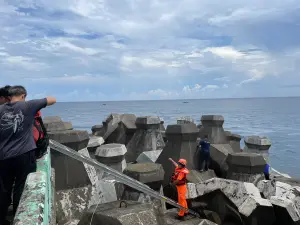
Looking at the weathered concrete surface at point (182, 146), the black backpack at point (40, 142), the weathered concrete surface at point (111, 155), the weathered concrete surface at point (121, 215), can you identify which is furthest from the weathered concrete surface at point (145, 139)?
the black backpack at point (40, 142)

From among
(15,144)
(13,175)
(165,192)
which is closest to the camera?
(15,144)

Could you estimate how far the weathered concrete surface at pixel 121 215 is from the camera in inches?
162

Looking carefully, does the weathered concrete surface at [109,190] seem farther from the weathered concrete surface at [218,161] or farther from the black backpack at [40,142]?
the black backpack at [40,142]

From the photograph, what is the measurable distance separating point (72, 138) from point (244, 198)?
404 cm

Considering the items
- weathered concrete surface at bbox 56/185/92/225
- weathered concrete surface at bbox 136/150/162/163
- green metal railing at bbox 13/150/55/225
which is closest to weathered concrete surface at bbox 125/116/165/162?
weathered concrete surface at bbox 136/150/162/163

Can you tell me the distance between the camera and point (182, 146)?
852 cm

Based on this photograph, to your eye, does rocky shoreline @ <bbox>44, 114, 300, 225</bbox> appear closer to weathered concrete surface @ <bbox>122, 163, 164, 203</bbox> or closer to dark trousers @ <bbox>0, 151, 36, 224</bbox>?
weathered concrete surface @ <bbox>122, 163, 164, 203</bbox>

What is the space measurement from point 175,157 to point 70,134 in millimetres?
3221

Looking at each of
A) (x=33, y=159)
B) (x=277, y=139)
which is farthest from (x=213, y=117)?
(x=277, y=139)

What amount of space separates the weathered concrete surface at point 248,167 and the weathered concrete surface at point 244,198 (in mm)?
1331

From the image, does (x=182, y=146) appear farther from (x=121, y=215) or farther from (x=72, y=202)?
(x=121, y=215)

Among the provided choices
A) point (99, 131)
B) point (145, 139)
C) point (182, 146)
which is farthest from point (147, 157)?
point (99, 131)

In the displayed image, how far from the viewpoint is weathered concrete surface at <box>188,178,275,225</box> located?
227 inches

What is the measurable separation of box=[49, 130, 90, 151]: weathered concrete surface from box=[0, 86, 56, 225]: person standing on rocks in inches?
149
